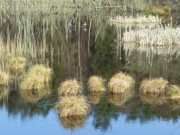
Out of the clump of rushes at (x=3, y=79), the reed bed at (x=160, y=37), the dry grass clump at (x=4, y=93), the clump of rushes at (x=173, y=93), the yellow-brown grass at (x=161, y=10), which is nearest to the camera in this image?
the clump of rushes at (x=173, y=93)

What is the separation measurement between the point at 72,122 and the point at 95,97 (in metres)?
2.76

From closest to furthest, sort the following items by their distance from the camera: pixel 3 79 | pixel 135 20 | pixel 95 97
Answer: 1. pixel 95 97
2. pixel 3 79
3. pixel 135 20

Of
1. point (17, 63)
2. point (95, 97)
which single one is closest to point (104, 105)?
point (95, 97)

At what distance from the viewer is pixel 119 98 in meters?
14.7

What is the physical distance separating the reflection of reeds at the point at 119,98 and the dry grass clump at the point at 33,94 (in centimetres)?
279

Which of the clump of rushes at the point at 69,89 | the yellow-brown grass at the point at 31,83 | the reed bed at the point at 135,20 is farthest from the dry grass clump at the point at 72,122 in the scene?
the reed bed at the point at 135,20

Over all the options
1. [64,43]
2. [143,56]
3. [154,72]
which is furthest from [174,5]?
[154,72]

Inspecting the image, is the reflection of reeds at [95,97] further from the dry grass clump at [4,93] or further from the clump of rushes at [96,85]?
the dry grass clump at [4,93]

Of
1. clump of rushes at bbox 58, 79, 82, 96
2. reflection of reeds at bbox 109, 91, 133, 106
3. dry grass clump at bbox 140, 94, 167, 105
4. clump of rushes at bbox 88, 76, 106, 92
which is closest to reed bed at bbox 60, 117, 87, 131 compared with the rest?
reflection of reeds at bbox 109, 91, 133, 106

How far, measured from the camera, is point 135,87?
1641 centimetres

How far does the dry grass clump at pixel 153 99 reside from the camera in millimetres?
14297

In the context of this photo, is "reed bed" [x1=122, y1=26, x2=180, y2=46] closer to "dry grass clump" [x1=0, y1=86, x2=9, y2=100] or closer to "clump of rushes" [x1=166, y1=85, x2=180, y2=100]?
"clump of rushes" [x1=166, y1=85, x2=180, y2=100]

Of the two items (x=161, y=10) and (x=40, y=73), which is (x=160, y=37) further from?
(x=161, y=10)

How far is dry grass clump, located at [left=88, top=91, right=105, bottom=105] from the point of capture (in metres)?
14.4
